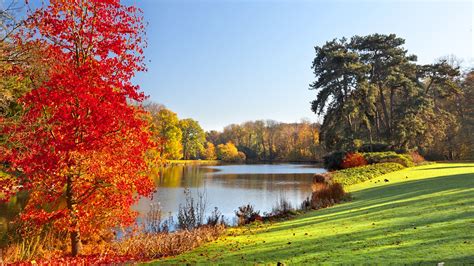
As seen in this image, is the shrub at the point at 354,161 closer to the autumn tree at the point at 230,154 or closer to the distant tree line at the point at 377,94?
the distant tree line at the point at 377,94

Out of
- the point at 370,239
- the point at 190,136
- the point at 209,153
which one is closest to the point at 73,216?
the point at 370,239

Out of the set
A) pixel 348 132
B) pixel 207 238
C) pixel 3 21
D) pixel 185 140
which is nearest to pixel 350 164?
pixel 348 132

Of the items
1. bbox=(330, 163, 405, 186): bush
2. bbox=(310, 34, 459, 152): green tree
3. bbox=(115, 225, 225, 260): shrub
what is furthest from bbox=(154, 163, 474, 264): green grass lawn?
bbox=(310, 34, 459, 152): green tree

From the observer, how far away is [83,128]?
6914 mm

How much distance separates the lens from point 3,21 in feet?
21.4

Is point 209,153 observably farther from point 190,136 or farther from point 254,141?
point 254,141

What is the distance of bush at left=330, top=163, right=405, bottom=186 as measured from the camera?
1938 centimetres

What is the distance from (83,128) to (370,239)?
5.90 metres

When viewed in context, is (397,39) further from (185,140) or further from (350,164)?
(185,140)

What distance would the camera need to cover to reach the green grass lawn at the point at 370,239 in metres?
5.22

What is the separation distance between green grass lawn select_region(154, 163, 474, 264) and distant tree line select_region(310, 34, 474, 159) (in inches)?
911

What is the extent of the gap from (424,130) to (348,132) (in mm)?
9093

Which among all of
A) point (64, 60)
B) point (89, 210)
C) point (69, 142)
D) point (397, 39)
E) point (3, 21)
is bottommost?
point (89, 210)

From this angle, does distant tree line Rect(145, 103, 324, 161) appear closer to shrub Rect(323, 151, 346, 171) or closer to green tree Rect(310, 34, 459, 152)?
green tree Rect(310, 34, 459, 152)
